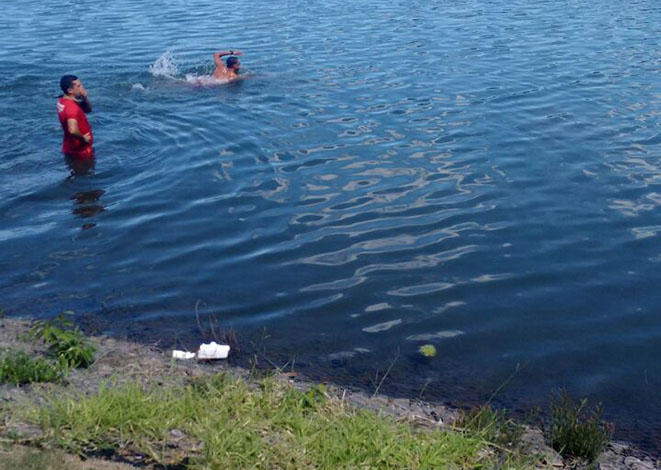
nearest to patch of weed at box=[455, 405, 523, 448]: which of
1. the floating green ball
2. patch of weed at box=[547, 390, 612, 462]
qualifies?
patch of weed at box=[547, 390, 612, 462]

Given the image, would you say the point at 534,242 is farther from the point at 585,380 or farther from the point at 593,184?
the point at 585,380

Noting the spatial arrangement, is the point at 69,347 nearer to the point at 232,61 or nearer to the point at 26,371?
the point at 26,371

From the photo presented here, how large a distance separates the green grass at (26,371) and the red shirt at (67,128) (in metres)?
6.79

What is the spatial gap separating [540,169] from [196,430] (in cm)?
792

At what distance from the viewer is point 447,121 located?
1409cm

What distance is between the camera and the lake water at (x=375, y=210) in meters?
7.86

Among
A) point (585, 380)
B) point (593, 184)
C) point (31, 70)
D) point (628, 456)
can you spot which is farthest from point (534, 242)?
point (31, 70)

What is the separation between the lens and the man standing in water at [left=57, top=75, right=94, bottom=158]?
12.4 m

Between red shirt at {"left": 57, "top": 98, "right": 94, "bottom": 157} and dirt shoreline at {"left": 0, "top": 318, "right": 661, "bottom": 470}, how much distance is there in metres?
5.29

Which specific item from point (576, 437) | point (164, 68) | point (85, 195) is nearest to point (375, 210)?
point (85, 195)

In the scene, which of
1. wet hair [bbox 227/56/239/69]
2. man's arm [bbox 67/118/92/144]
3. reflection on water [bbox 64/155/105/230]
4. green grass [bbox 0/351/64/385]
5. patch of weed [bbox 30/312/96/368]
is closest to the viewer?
green grass [bbox 0/351/64/385]

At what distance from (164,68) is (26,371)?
1325 centimetres

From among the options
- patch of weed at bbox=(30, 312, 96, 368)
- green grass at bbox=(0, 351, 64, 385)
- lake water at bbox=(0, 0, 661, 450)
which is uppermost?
green grass at bbox=(0, 351, 64, 385)

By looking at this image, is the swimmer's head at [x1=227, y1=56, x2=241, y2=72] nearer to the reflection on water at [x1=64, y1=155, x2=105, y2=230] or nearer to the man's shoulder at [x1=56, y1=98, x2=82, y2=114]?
the reflection on water at [x1=64, y1=155, x2=105, y2=230]
